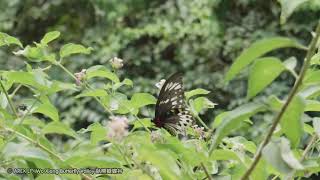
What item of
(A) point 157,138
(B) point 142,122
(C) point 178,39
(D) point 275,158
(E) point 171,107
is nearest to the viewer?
(D) point 275,158

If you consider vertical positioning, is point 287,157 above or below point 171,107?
above

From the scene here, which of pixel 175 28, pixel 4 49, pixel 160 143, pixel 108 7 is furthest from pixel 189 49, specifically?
pixel 160 143

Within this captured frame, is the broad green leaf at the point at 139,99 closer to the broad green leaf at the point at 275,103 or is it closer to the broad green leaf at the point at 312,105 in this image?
the broad green leaf at the point at 312,105

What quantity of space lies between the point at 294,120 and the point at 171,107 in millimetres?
505

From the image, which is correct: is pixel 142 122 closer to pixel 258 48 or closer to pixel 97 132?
pixel 97 132

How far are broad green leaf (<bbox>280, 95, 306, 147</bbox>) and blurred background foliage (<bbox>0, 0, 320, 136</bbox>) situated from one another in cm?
249

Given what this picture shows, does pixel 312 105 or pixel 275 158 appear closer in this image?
pixel 275 158

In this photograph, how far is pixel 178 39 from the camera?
3428 millimetres

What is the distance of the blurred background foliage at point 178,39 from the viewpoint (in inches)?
130

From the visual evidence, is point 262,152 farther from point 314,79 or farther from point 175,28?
point 175,28

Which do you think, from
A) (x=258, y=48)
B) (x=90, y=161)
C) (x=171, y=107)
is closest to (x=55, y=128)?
(x=90, y=161)

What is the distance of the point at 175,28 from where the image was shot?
341cm

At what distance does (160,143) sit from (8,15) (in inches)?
125

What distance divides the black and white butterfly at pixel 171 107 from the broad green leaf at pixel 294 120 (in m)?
0.42
